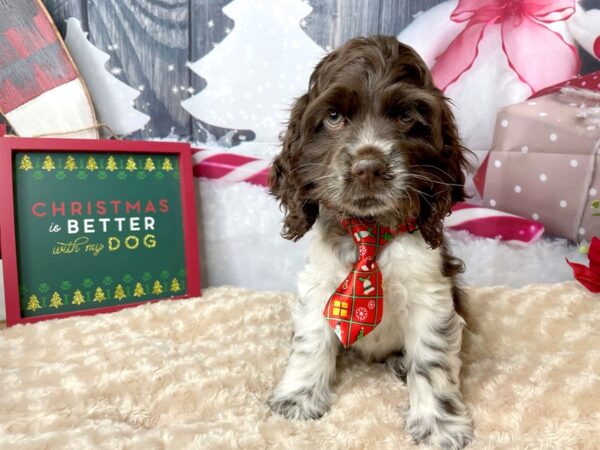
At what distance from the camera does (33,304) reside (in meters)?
2.42

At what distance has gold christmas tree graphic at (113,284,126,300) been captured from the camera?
2602mm

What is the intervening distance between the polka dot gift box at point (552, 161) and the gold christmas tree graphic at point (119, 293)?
2184 millimetres

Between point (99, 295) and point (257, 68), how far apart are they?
162cm

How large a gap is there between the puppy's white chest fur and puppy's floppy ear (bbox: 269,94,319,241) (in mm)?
A: 105

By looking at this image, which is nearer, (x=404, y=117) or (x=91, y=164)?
(x=404, y=117)

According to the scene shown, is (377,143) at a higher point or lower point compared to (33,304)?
higher

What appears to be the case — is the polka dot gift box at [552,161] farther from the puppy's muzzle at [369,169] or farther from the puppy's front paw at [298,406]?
the puppy's front paw at [298,406]

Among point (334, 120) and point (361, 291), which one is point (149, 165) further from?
point (361, 291)

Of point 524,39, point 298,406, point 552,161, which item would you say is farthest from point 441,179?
point 524,39

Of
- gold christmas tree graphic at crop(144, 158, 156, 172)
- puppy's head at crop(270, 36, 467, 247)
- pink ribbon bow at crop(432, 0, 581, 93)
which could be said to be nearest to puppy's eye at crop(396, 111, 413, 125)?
puppy's head at crop(270, 36, 467, 247)

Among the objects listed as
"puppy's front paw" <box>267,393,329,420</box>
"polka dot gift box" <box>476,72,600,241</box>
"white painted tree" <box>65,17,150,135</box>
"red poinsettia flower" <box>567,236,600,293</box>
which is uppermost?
"white painted tree" <box>65,17,150,135</box>

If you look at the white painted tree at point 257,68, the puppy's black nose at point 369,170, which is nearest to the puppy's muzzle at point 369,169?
the puppy's black nose at point 369,170

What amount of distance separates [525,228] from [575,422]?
1405mm

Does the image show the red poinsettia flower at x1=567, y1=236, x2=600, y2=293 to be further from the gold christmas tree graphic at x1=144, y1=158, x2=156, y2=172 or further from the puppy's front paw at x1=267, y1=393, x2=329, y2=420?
the gold christmas tree graphic at x1=144, y1=158, x2=156, y2=172
